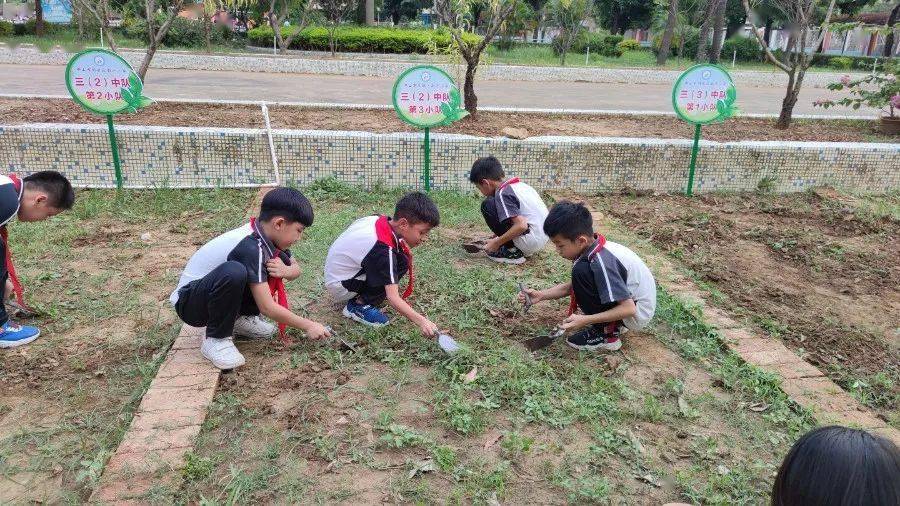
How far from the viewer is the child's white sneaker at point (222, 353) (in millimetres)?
2895

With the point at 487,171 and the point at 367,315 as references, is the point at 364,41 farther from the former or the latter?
the point at 367,315

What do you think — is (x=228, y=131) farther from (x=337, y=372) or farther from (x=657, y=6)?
(x=657, y=6)

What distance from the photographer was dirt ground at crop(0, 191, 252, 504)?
2324 millimetres

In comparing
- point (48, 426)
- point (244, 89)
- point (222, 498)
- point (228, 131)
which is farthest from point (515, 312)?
point (244, 89)

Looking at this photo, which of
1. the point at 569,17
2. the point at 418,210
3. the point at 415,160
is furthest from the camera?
the point at 569,17

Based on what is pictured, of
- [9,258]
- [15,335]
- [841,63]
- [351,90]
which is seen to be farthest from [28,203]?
[841,63]

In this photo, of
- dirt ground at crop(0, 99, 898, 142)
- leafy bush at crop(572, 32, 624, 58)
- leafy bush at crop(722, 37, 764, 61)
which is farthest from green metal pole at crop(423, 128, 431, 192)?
leafy bush at crop(722, 37, 764, 61)

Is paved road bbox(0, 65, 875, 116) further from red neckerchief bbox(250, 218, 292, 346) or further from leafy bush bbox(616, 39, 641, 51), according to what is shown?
leafy bush bbox(616, 39, 641, 51)

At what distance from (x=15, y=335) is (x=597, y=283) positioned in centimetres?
279

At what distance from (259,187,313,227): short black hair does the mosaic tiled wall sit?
9.91ft

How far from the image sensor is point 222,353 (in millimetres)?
2904

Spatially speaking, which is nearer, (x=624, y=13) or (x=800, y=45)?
(x=800, y=45)

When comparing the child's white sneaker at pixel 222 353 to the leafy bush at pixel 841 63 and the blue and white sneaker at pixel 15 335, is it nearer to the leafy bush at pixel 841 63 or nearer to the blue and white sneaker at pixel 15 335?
the blue and white sneaker at pixel 15 335

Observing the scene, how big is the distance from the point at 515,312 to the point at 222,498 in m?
1.94
